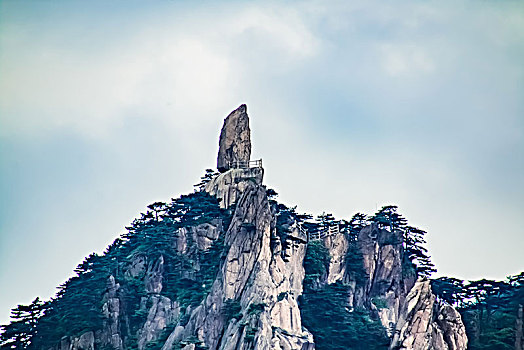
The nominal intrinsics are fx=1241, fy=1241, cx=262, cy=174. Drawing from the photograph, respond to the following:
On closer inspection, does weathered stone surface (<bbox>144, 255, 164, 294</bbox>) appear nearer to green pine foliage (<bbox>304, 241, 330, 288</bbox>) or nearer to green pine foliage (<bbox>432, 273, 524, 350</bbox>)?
green pine foliage (<bbox>304, 241, 330, 288</bbox>)

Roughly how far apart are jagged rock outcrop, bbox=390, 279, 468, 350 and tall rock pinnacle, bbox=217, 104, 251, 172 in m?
16.6

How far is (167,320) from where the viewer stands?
77.3 meters

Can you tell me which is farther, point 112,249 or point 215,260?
point 112,249

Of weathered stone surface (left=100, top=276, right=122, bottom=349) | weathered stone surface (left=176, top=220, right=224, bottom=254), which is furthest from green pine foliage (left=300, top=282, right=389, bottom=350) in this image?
weathered stone surface (left=100, top=276, right=122, bottom=349)

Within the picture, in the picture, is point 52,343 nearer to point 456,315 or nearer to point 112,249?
point 112,249

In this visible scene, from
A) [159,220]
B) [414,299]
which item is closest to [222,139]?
[159,220]

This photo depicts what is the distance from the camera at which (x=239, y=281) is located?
75.1m

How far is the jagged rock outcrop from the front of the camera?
239 feet

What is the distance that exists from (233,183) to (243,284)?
976 centimetres

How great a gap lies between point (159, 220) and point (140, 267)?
14.9 ft

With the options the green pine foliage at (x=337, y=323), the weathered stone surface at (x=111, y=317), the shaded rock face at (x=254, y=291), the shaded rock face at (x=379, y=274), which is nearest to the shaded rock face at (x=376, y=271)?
the shaded rock face at (x=379, y=274)

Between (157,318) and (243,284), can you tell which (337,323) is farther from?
(157,318)

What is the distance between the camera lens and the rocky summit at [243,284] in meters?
73.6

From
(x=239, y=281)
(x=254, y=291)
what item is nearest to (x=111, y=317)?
(x=239, y=281)
